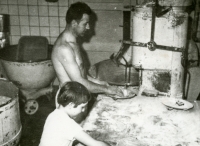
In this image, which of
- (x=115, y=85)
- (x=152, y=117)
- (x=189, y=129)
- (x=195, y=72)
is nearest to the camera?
(x=189, y=129)

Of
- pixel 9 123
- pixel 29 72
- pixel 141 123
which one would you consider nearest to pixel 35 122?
pixel 29 72

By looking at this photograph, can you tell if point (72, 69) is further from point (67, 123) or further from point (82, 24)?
point (67, 123)

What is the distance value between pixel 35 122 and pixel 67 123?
2.71 meters

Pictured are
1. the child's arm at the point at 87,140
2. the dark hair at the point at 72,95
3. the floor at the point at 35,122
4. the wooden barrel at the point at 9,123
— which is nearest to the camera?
the child's arm at the point at 87,140

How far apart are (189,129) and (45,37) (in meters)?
3.78

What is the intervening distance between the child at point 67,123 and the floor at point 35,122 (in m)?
2.00

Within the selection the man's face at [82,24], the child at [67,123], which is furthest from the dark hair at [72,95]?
the man's face at [82,24]

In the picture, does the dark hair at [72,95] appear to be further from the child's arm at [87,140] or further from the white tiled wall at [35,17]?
the white tiled wall at [35,17]

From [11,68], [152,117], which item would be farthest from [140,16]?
[11,68]

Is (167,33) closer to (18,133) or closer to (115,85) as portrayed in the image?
(115,85)

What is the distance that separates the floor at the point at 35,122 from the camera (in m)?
3.85

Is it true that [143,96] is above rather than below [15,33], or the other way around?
below

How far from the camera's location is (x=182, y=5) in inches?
106

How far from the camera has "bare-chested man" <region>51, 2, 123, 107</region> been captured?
297cm
